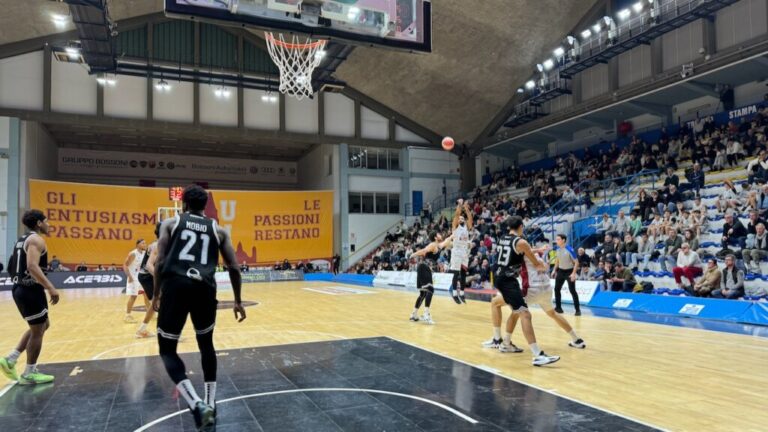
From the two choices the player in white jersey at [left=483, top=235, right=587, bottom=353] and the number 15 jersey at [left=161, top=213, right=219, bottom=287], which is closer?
the number 15 jersey at [left=161, top=213, right=219, bottom=287]

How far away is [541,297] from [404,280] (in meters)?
15.9

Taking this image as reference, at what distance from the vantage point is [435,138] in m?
35.9

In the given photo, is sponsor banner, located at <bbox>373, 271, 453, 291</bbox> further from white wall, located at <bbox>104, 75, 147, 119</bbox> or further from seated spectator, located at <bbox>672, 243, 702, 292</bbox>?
white wall, located at <bbox>104, 75, 147, 119</bbox>

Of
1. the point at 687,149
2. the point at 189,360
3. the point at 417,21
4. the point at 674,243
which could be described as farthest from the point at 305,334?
the point at 687,149

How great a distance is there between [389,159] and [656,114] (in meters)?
16.6

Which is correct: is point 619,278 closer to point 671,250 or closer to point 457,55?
point 671,250

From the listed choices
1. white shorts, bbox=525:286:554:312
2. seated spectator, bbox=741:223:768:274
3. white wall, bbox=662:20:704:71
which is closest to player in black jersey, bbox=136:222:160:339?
white shorts, bbox=525:286:554:312

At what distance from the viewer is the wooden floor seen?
511 cm

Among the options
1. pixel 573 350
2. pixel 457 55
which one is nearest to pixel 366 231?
pixel 457 55

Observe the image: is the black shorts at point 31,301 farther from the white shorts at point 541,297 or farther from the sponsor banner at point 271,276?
the sponsor banner at point 271,276

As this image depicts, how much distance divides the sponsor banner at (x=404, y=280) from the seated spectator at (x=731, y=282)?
9697 mm

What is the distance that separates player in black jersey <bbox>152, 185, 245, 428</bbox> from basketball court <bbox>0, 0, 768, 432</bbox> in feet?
0.63

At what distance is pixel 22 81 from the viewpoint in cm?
2742

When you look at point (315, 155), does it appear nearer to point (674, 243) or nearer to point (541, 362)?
point (674, 243)
